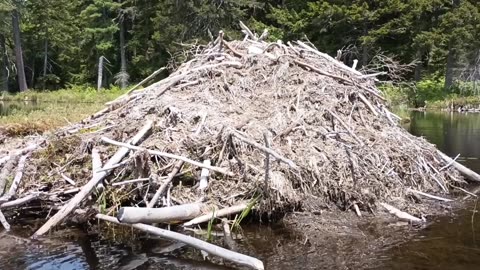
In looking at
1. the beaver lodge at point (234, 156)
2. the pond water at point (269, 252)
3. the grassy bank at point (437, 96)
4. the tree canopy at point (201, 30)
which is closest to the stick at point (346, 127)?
the beaver lodge at point (234, 156)

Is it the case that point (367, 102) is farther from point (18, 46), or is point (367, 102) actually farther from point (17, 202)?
point (18, 46)

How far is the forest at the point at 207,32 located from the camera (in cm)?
3781

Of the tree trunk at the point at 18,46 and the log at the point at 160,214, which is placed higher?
the tree trunk at the point at 18,46

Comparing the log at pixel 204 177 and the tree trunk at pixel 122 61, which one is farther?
the tree trunk at pixel 122 61

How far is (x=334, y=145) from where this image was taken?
387 inches

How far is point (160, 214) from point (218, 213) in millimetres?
1156

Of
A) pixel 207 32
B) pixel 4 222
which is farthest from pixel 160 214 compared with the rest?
pixel 207 32

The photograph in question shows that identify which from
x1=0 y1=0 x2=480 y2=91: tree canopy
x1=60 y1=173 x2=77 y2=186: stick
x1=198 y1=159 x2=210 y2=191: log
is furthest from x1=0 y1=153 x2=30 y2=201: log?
x1=0 y1=0 x2=480 y2=91: tree canopy

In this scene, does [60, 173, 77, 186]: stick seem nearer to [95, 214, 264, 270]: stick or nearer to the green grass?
[95, 214, 264, 270]: stick

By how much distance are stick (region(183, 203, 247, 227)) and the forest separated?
2250 cm

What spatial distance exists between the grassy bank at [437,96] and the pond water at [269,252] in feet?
91.9

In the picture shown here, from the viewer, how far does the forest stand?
37.8 m

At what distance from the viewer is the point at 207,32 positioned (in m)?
38.9

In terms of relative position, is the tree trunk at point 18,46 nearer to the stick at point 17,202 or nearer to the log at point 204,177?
Answer: the stick at point 17,202
